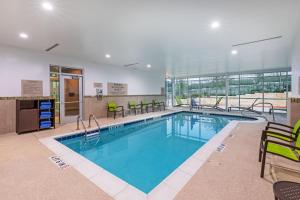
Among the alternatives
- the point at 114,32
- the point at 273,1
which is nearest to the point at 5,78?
the point at 114,32

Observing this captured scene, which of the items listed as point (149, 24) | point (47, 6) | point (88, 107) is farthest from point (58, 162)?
point (88, 107)

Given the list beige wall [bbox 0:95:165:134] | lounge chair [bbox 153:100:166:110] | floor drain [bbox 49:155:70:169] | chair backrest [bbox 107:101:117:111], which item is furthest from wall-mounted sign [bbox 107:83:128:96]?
floor drain [bbox 49:155:70:169]

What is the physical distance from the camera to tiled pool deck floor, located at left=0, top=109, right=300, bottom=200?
1.83 m

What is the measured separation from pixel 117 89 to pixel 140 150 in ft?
15.7

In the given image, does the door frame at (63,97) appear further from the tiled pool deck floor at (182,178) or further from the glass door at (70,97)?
the tiled pool deck floor at (182,178)

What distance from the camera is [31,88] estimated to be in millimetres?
5109

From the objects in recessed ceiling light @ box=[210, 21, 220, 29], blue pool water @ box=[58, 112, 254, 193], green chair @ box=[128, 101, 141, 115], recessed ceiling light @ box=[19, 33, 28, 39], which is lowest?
blue pool water @ box=[58, 112, 254, 193]

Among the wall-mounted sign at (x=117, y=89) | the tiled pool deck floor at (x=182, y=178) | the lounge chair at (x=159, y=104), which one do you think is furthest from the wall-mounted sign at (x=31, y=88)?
the lounge chair at (x=159, y=104)

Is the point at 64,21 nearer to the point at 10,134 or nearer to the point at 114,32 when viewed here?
the point at 114,32

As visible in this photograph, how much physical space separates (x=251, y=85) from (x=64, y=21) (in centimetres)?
1066

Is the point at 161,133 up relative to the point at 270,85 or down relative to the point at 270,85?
down

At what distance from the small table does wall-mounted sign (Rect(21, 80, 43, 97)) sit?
250 inches

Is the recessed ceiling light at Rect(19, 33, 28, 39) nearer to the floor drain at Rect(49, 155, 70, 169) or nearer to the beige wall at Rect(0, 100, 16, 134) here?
the beige wall at Rect(0, 100, 16, 134)

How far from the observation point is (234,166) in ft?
8.20
